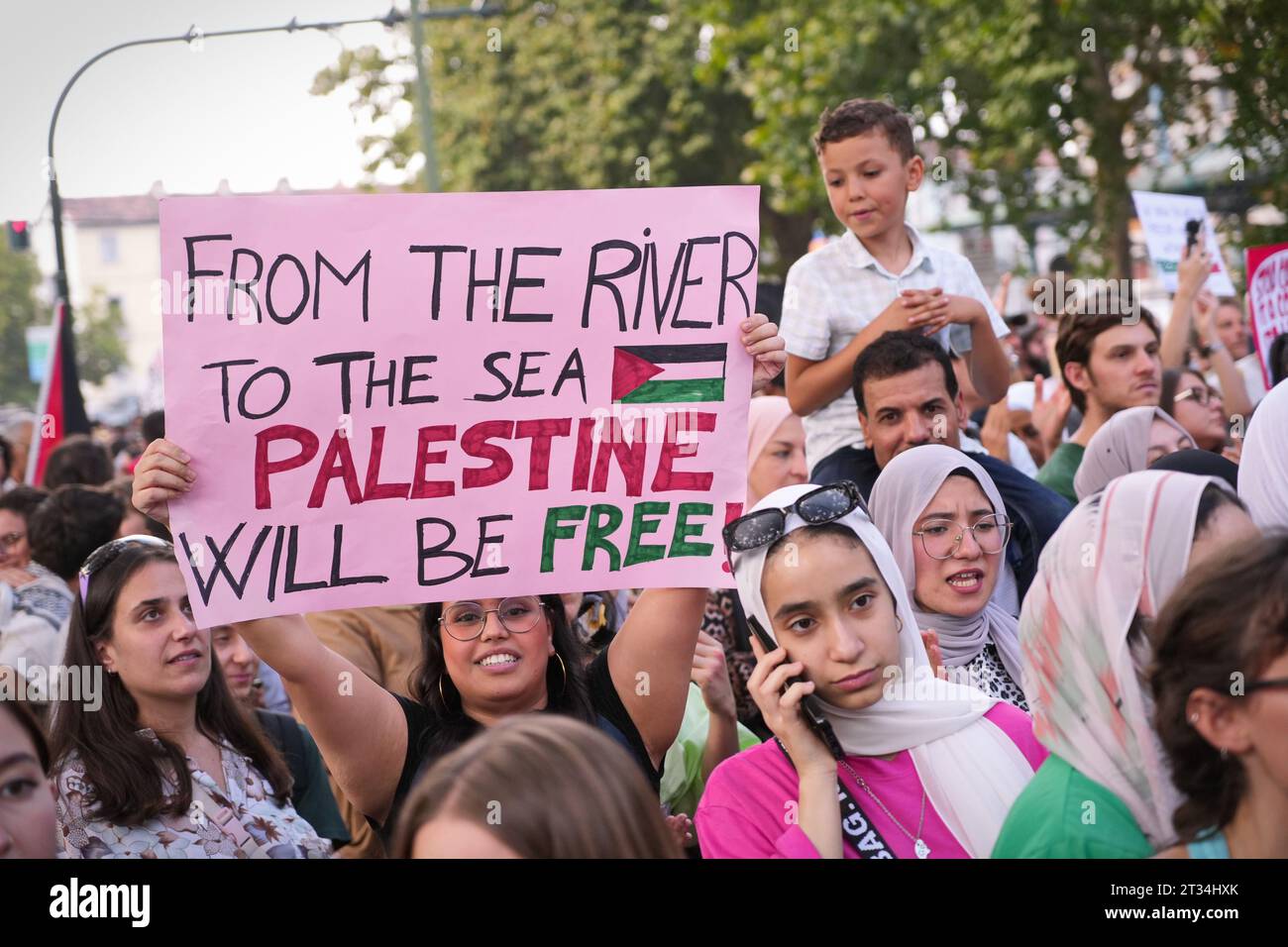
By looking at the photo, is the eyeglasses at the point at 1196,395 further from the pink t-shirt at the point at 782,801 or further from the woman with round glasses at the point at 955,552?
the pink t-shirt at the point at 782,801

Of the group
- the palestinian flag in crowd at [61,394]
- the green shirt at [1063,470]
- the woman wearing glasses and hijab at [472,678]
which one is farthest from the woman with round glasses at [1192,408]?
the palestinian flag in crowd at [61,394]

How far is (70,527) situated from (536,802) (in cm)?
385

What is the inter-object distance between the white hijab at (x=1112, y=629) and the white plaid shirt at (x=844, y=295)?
2.25m

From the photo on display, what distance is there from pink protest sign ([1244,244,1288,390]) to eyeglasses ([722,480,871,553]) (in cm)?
380

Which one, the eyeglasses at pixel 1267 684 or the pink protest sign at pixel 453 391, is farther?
the pink protest sign at pixel 453 391

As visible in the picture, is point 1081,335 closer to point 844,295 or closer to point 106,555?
point 844,295

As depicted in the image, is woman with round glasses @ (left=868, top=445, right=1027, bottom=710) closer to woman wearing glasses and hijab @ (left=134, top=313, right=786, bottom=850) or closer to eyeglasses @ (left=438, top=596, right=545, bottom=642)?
woman wearing glasses and hijab @ (left=134, top=313, right=786, bottom=850)

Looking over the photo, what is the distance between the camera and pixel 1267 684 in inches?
85.2

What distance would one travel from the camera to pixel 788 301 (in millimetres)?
4801

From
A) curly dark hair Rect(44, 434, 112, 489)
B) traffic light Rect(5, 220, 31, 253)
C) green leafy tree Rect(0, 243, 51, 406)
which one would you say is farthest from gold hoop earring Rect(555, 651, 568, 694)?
green leafy tree Rect(0, 243, 51, 406)

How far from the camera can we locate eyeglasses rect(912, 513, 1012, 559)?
12.3 ft

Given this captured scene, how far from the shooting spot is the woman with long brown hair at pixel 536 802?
6.75 ft
